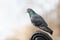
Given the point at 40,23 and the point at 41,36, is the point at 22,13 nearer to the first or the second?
the point at 40,23

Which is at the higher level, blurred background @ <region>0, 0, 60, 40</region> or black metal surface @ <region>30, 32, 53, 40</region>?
blurred background @ <region>0, 0, 60, 40</region>

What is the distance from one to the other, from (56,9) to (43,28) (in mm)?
497

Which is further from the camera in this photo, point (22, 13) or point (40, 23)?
point (22, 13)

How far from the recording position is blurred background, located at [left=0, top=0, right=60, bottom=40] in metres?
1.62

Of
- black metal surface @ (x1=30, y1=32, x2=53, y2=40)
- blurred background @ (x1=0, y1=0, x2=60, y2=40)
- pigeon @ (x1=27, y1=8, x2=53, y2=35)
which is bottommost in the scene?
black metal surface @ (x1=30, y1=32, x2=53, y2=40)

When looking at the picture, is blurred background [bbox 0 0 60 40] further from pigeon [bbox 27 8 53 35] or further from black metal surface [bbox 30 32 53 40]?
black metal surface [bbox 30 32 53 40]

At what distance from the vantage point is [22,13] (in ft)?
5.42

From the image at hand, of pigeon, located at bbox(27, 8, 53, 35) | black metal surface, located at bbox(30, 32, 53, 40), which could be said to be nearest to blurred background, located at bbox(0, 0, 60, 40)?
pigeon, located at bbox(27, 8, 53, 35)

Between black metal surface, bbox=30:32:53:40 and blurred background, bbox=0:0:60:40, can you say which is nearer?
black metal surface, bbox=30:32:53:40

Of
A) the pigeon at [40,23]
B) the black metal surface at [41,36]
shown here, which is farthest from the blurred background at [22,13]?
the black metal surface at [41,36]

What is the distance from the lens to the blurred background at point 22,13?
5.33ft

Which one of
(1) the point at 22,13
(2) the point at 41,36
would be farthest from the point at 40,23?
(1) the point at 22,13

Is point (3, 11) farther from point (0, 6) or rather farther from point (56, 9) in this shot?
point (56, 9)

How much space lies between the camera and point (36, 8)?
163cm
